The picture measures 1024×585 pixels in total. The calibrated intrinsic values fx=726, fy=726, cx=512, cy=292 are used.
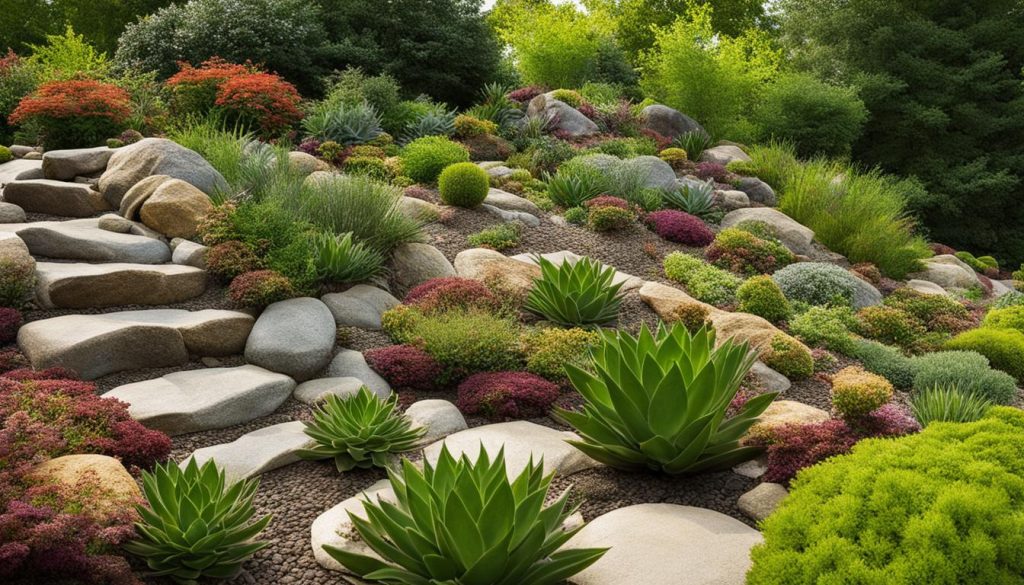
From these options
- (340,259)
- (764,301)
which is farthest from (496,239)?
(764,301)

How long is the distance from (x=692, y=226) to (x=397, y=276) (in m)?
4.91

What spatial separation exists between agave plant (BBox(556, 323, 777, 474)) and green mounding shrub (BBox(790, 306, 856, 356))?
3708 millimetres

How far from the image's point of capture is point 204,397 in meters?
5.61

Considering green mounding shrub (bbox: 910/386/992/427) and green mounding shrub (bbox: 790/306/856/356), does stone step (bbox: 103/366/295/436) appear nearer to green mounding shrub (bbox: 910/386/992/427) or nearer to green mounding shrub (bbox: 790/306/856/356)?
green mounding shrub (bbox: 910/386/992/427)

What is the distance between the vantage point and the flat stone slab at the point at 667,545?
375cm

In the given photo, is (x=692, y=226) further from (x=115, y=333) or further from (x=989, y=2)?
(x=989, y=2)

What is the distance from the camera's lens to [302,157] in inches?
Answer: 446

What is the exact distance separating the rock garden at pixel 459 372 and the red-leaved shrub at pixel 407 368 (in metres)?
0.03

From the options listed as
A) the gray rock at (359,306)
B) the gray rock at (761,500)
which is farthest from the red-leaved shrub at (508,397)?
the gray rock at (761,500)

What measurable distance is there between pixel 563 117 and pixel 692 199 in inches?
209

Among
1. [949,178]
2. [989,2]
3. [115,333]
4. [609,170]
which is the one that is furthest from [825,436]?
[989,2]

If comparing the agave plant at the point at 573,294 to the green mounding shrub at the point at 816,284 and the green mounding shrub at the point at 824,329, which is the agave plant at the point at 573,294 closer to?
the green mounding shrub at the point at 824,329

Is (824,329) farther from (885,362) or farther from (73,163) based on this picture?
(73,163)

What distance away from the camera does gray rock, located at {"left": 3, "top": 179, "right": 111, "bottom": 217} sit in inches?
334
